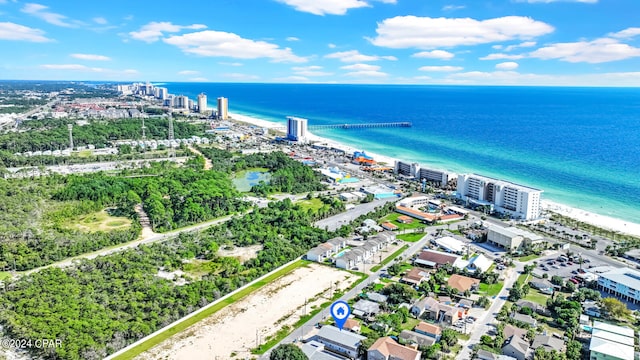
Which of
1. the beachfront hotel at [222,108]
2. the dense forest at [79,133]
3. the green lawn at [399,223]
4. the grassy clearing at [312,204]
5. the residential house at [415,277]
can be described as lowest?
the residential house at [415,277]

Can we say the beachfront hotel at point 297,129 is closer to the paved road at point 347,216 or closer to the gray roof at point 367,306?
the paved road at point 347,216

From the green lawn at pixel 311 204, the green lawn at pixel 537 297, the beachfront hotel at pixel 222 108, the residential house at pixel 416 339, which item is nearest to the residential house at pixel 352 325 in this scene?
the residential house at pixel 416 339

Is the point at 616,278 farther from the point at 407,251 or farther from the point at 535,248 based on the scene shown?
the point at 407,251

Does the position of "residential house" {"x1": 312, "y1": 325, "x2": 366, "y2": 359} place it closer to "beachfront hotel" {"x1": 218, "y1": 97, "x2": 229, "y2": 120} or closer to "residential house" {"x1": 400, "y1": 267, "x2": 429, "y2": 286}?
"residential house" {"x1": 400, "y1": 267, "x2": 429, "y2": 286}

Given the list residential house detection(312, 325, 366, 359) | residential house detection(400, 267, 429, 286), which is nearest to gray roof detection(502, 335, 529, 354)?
residential house detection(312, 325, 366, 359)

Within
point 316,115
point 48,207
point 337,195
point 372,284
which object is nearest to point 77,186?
point 48,207

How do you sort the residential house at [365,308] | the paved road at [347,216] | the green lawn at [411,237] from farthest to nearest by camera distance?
the paved road at [347,216]
the green lawn at [411,237]
the residential house at [365,308]

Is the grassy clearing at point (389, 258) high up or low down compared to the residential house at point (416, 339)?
up
